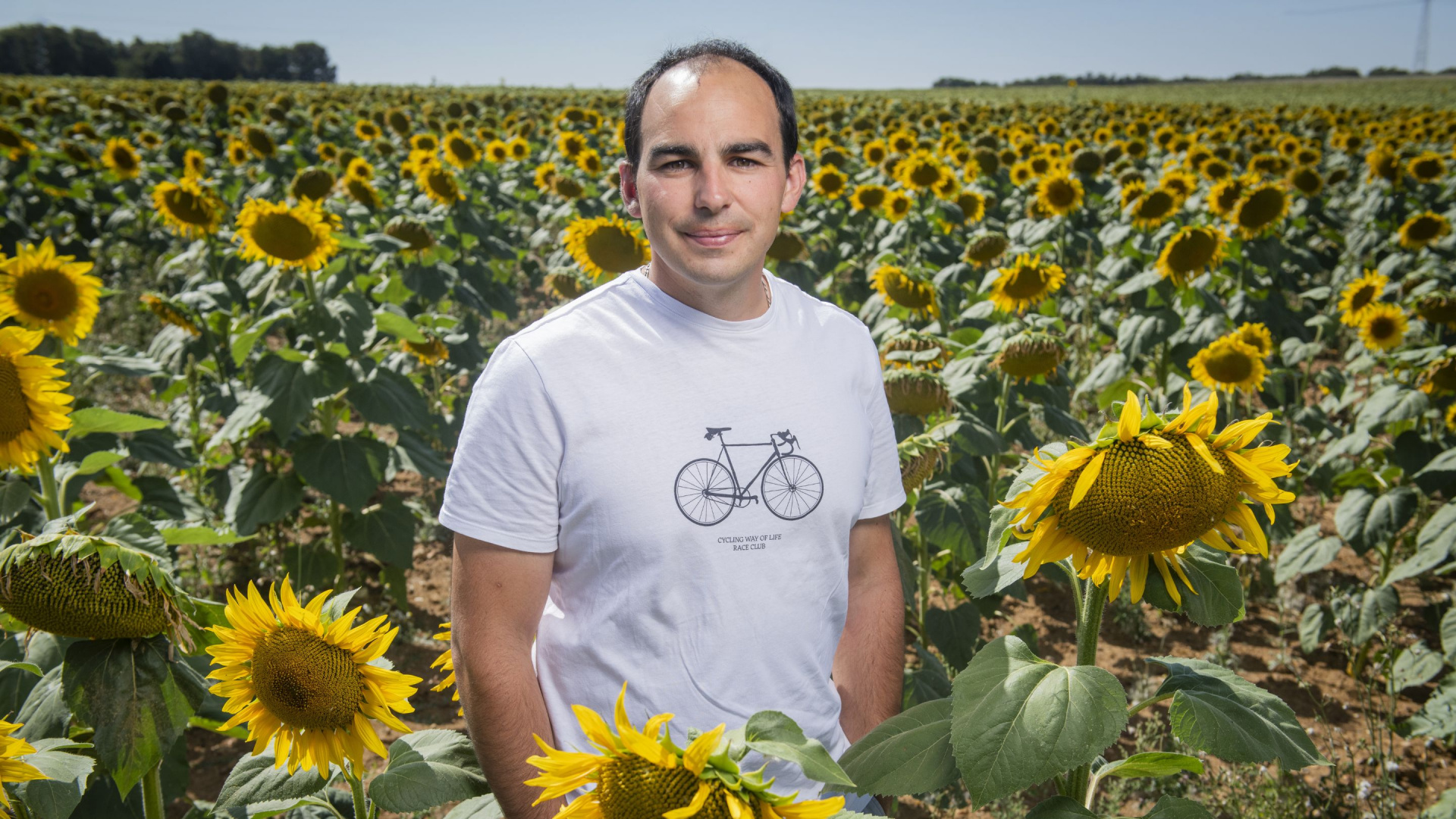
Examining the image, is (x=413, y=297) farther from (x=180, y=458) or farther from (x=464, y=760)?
(x=464, y=760)

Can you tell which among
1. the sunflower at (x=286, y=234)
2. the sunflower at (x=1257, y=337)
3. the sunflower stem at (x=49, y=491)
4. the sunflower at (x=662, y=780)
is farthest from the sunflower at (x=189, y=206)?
the sunflower at (x=1257, y=337)

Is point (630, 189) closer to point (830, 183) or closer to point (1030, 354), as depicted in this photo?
point (1030, 354)

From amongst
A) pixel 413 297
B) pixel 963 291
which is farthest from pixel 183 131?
pixel 963 291

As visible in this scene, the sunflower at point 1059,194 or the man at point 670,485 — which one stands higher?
the sunflower at point 1059,194

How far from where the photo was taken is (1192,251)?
473 centimetres

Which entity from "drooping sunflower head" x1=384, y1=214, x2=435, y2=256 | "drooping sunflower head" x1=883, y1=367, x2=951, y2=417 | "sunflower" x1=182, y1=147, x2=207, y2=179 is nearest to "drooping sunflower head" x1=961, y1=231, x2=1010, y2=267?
"drooping sunflower head" x1=883, y1=367, x2=951, y2=417

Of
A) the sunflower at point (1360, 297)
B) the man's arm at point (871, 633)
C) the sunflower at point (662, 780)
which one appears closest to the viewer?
the sunflower at point (662, 780)

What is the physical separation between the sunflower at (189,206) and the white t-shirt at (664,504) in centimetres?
399

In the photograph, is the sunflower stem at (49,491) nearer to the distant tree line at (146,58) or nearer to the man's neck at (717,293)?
the man's neck at (717,293)

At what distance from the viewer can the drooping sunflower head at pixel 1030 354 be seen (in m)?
2.94

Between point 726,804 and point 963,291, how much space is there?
207 inches

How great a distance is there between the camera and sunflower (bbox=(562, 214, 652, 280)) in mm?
4410

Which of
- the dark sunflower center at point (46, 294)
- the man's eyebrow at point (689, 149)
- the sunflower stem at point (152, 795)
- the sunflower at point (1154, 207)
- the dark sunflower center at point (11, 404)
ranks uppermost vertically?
the man's eyebrow at point (689, 149)

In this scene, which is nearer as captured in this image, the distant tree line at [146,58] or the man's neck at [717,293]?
the man's neck at [717,293]
